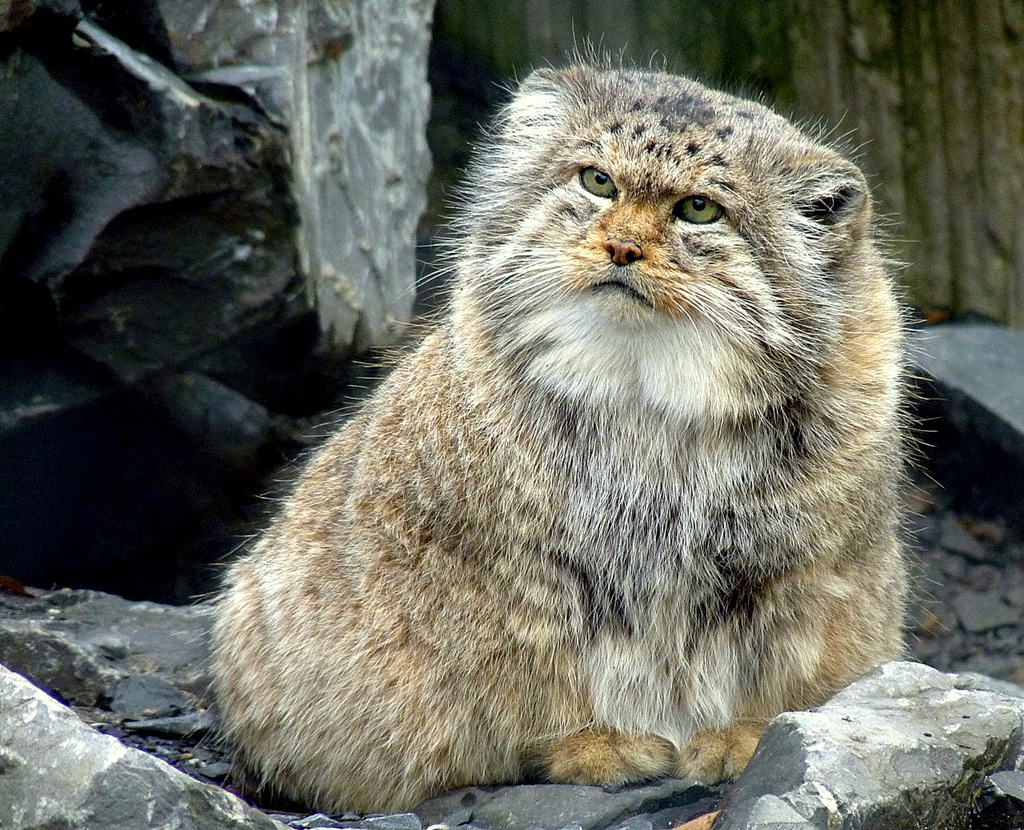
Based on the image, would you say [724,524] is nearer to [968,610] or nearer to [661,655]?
[661,655]

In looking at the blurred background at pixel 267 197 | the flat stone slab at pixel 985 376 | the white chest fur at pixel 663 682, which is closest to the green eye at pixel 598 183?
the blurred background at pixel 267 197

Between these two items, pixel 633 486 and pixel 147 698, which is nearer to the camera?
pixel 633 486

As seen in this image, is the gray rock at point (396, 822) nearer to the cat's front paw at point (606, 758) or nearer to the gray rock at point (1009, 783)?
the cat's front paw at point (606, 758)

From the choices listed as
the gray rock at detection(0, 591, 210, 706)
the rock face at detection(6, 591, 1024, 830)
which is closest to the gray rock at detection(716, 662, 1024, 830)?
the rock face at detection(6, 591, 1024, 830)

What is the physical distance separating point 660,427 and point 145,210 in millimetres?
2711

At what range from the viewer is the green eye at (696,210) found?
4352 mm

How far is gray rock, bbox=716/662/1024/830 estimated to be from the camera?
12.1 feet

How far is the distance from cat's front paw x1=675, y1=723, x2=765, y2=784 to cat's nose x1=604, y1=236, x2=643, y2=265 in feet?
5.45

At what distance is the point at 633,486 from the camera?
446 cm

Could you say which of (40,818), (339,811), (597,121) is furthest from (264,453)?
(40,818)

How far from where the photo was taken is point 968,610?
863cm

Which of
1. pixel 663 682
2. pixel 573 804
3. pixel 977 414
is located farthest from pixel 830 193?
pixel 977 414

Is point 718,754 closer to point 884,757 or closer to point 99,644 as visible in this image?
→ point 884,757

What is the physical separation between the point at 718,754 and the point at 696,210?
6.00 ft
